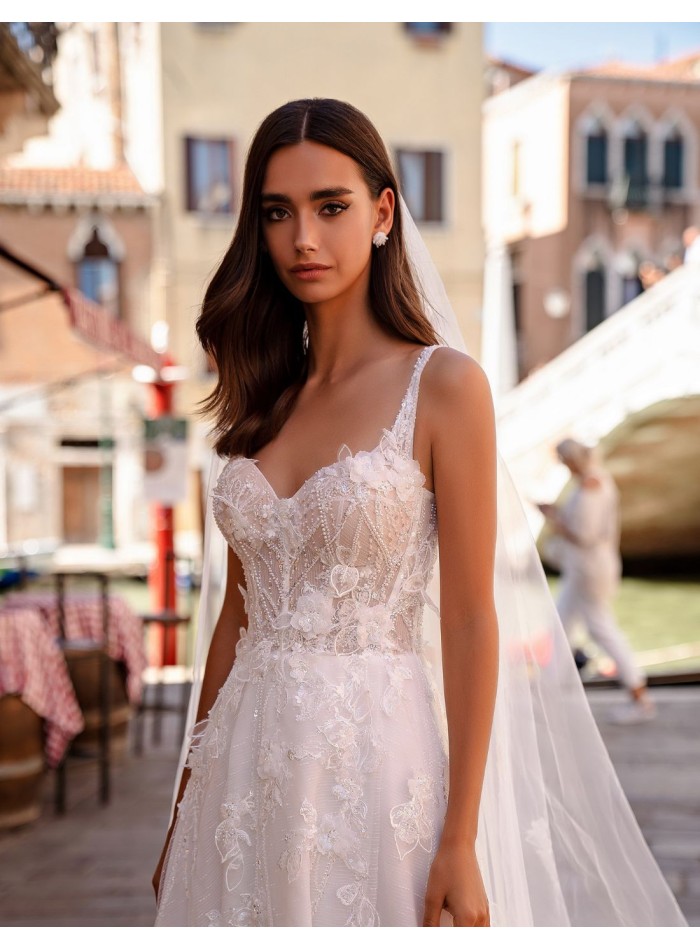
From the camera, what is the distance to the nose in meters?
1.60

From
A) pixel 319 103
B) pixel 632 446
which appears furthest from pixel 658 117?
pixel 319 103

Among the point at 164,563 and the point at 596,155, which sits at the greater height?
the point at 596,155

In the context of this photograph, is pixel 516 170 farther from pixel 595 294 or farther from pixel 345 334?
pixel 345 334

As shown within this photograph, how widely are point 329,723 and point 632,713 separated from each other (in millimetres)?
5466

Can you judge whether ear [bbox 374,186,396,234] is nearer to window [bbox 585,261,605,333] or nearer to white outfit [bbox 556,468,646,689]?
white outfit [bbox 556,468,646,689]

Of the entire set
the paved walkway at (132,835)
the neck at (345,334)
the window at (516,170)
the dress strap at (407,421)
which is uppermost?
the window at (516,170)

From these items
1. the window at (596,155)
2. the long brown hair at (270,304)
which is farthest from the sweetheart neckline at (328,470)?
the window at (596,155)

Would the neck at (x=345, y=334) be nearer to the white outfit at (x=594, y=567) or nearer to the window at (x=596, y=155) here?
the white outfit at (x=594, y=567)

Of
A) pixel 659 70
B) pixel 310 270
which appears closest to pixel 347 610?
pixel 310 270

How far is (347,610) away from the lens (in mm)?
1624

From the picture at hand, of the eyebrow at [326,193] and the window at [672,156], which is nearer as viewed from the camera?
A: the eyebrow at [326,193]

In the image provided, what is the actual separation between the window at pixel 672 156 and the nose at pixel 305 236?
24.9m

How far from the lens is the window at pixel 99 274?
67.8 feet

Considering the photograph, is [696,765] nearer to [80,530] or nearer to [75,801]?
[75,801]
